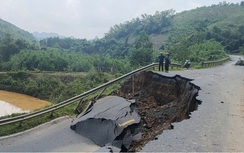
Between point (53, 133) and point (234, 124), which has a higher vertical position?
point (234, 124)

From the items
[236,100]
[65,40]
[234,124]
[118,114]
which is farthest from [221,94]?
[65,40]

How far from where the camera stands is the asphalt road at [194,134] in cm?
612

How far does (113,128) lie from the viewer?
8.91 meters

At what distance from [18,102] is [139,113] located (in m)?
31.8

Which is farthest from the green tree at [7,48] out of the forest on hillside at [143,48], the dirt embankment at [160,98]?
the dirt embankment at [160,98]

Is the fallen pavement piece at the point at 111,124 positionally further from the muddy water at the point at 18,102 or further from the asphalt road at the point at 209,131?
the muddy water at the point at 18,102

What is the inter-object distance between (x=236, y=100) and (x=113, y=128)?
5.18 meters

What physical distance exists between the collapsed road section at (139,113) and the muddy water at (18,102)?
22427 mm

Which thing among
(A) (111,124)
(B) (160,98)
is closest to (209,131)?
(A) (111,124)

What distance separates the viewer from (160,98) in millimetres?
13203

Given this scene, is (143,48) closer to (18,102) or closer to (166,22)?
(18,102)

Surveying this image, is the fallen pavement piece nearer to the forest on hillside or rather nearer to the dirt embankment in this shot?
the dirt embankment

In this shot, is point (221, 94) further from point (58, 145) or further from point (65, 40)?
point (65, 40)

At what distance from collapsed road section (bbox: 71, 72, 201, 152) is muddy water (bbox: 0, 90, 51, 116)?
73.6ft
